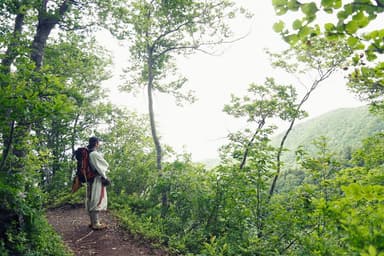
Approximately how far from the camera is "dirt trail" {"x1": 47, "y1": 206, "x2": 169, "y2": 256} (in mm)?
5332

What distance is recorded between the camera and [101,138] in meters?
12.5

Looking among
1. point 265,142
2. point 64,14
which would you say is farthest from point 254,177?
point 64,14

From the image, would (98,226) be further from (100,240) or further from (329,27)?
(329,27)

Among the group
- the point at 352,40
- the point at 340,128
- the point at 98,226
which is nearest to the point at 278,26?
the point at 352,40

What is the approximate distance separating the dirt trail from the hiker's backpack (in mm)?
1206

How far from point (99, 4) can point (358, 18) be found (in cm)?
694

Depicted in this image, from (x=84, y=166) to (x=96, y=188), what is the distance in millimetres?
535

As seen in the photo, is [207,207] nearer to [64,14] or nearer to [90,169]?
[90,169]

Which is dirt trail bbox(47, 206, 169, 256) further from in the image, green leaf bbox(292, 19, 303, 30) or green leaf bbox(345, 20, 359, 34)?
green leaf bbox(345, 20, 359, 34)

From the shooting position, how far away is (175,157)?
7.93 m

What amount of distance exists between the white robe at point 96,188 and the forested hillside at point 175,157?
0.03m

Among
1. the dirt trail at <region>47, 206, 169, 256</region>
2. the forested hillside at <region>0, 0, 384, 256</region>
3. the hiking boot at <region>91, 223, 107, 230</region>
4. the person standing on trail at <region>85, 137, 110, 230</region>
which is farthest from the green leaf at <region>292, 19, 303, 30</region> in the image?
the hiking boot at <region>91, 223, 107, 230</region>

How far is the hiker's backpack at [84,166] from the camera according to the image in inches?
238

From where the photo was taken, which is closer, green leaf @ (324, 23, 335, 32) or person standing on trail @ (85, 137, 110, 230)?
green leaf @ (324, 23, 335, 32)
